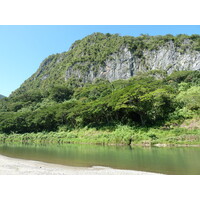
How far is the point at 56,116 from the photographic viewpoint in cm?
4744

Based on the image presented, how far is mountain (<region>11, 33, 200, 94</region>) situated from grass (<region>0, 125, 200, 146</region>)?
73376mm

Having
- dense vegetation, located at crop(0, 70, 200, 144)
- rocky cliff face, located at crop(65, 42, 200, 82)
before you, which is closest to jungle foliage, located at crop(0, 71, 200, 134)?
dense vegetation, located at crop(0, 70, 200, 144)

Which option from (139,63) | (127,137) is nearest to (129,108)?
(127,137)

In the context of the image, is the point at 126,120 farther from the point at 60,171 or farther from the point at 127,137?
the point at 60,171

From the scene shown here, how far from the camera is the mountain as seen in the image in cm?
9862

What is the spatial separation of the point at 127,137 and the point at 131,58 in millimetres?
91600

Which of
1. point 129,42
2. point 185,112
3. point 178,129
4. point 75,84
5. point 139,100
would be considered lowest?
point 178,129

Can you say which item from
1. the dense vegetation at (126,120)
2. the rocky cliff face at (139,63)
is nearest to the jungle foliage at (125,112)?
the dense vegetation at (126,120)

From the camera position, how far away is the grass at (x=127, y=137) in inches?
988

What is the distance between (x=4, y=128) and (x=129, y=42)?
9585 centimetres

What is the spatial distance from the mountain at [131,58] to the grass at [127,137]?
73.4m

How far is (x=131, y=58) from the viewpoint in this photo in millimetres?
112938

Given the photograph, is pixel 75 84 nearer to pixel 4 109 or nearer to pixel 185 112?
pixel 4 109
